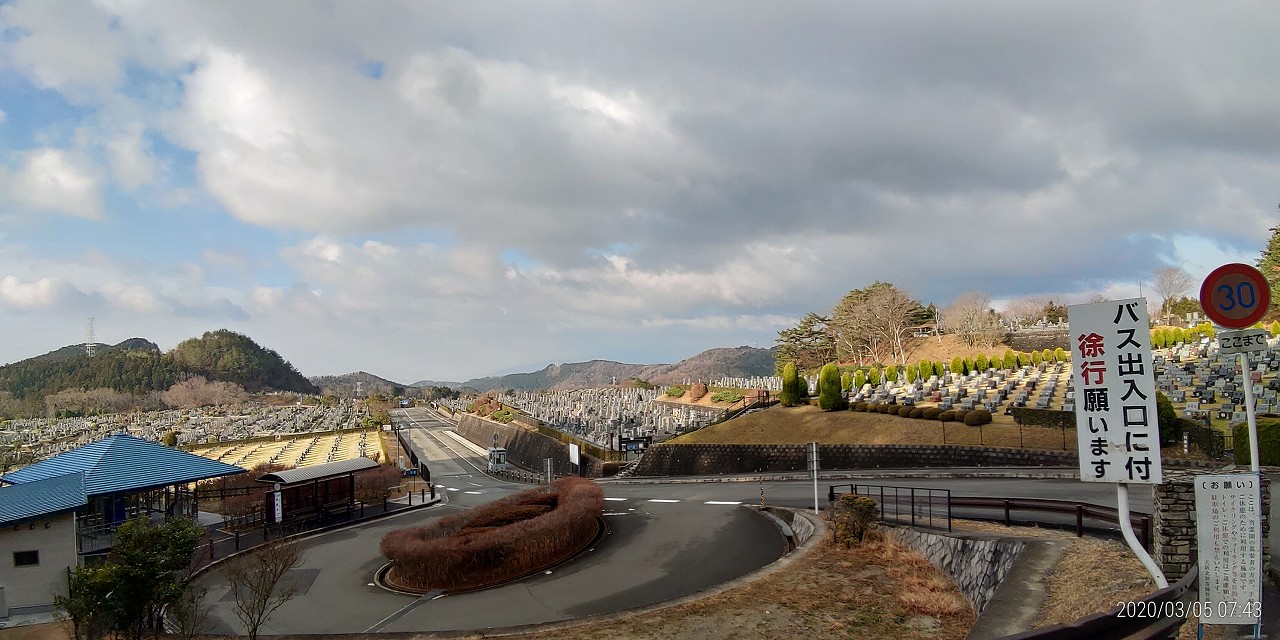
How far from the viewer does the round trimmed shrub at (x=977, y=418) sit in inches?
1005

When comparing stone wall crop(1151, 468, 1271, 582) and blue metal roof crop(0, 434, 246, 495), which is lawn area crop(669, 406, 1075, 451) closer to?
stone wall crop(1151, 468, 1271, 582)

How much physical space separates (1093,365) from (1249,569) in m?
2.23

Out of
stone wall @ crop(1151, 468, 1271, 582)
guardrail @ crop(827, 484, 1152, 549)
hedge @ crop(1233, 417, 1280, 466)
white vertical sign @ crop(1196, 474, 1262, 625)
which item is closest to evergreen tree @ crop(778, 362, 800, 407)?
hedge @ crop(1233, 417, 1280, 466)

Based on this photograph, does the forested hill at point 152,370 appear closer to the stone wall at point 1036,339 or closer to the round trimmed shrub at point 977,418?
the round trimmed shrub at point 977,418

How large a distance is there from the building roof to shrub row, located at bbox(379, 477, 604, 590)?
7.54 metres

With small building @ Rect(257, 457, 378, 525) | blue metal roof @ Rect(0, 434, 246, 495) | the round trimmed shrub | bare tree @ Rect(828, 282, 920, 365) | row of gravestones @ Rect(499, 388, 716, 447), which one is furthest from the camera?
bare tree @ Rect(828, 282, 920, 365)

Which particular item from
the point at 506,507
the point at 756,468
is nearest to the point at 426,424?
the point at 756,468

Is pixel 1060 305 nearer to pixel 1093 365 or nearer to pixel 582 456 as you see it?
pixel 582 456

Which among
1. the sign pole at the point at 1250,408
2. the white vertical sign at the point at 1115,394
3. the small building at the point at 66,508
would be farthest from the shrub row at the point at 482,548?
the sign pole at the point at 1250,408

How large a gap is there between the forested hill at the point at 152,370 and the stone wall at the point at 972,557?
147167 millimetres

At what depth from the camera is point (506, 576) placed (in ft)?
43.9

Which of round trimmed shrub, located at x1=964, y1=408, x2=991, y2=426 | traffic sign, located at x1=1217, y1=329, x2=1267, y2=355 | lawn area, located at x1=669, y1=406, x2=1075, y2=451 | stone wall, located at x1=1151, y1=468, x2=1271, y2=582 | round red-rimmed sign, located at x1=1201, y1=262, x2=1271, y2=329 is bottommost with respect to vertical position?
lawn area, located at x1=669, y1=406, x2=1075, y2=451

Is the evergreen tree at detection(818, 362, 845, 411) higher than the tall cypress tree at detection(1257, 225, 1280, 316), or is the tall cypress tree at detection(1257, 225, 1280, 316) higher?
the tall cypress tree at detection(1257, 225, 1280, 316)

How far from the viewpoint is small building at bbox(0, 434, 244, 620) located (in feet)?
43.4
